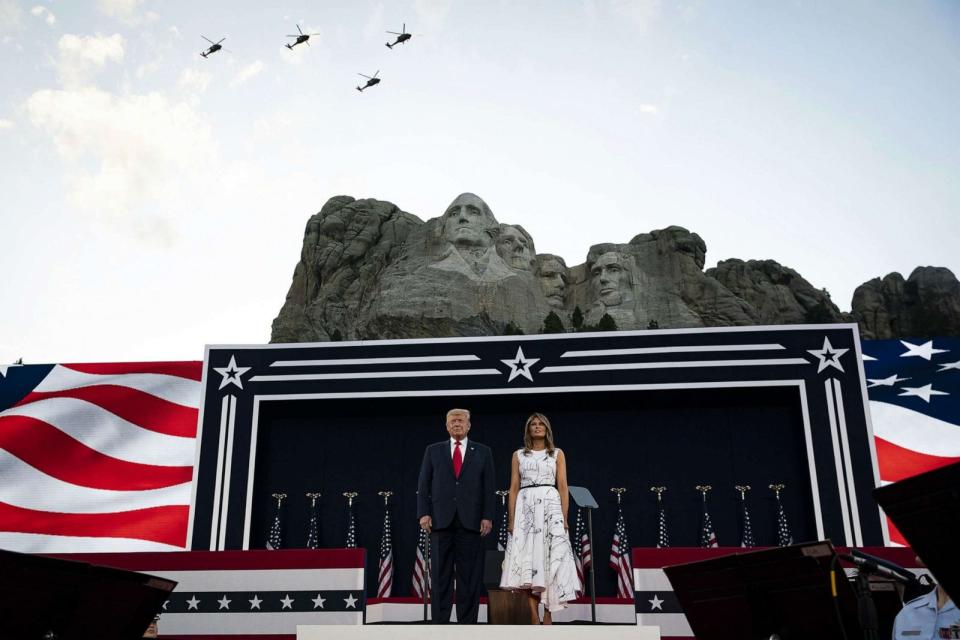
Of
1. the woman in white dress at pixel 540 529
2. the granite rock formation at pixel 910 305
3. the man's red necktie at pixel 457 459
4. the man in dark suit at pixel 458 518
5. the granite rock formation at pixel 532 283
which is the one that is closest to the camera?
the woman in white dress at pixel 540 529

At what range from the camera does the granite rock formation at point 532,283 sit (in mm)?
25797

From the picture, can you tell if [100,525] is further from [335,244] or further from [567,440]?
[335,244]

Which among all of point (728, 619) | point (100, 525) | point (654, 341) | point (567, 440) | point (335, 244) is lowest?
point (728, 619)

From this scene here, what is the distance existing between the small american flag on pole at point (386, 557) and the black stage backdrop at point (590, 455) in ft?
0.31

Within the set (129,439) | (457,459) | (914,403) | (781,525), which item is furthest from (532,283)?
(457,459)

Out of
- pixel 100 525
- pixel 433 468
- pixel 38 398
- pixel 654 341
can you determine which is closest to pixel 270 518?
pixel 100 525

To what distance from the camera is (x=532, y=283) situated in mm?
28094

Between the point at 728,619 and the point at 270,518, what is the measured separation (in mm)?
7604

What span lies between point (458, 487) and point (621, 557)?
3.25 m

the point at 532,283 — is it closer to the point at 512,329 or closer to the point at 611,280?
the point at 611,280

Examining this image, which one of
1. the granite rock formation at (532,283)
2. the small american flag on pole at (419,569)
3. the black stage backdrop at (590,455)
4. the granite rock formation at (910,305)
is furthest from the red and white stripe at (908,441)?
the granite rock formation at (910,305)

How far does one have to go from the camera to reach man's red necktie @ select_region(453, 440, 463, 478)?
275 inches

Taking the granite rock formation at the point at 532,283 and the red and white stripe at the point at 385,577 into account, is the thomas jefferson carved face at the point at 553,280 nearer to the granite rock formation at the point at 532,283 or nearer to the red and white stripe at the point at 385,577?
the granite rock formation at the point at 532,283

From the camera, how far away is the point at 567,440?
399 inches
